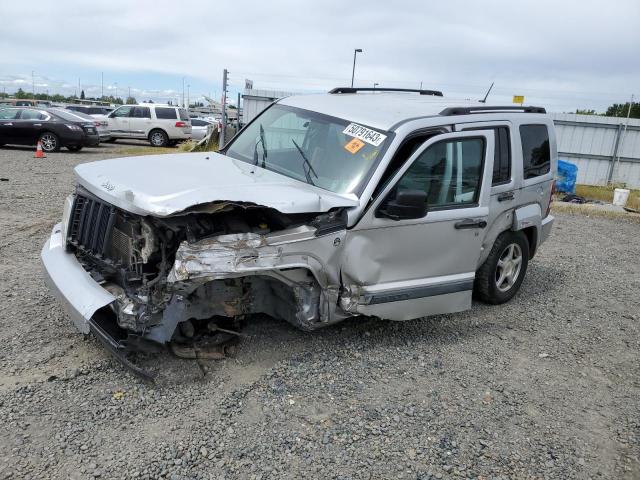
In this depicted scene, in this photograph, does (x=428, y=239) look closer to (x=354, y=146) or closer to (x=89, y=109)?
(x=354, y=146)

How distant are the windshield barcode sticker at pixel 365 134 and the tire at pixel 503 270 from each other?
1.86 m

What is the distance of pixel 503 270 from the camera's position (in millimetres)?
5652

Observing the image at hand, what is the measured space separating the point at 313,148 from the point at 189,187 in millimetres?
1336

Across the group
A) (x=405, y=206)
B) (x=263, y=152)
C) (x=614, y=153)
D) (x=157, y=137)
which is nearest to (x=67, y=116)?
(x=157, y=137)

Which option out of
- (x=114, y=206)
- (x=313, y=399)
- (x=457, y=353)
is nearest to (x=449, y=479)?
Answer: (x=313, y=399)

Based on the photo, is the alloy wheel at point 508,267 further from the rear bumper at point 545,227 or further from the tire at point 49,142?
the tire at point 49,142

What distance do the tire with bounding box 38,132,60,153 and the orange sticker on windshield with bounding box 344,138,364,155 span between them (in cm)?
1584

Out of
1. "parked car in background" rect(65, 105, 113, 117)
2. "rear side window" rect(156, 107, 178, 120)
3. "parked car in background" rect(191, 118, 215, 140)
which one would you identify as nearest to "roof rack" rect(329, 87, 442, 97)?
"rear side window" rect(156, 107, 178, 120)

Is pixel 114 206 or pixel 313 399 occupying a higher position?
pixel 114 206

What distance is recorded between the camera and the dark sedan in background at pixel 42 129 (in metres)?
17.3

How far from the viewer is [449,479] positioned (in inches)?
120

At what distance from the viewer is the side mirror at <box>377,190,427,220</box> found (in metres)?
3.91

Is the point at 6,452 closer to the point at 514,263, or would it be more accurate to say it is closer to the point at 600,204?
the point at 514,263

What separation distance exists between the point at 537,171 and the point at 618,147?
45.8 ft
